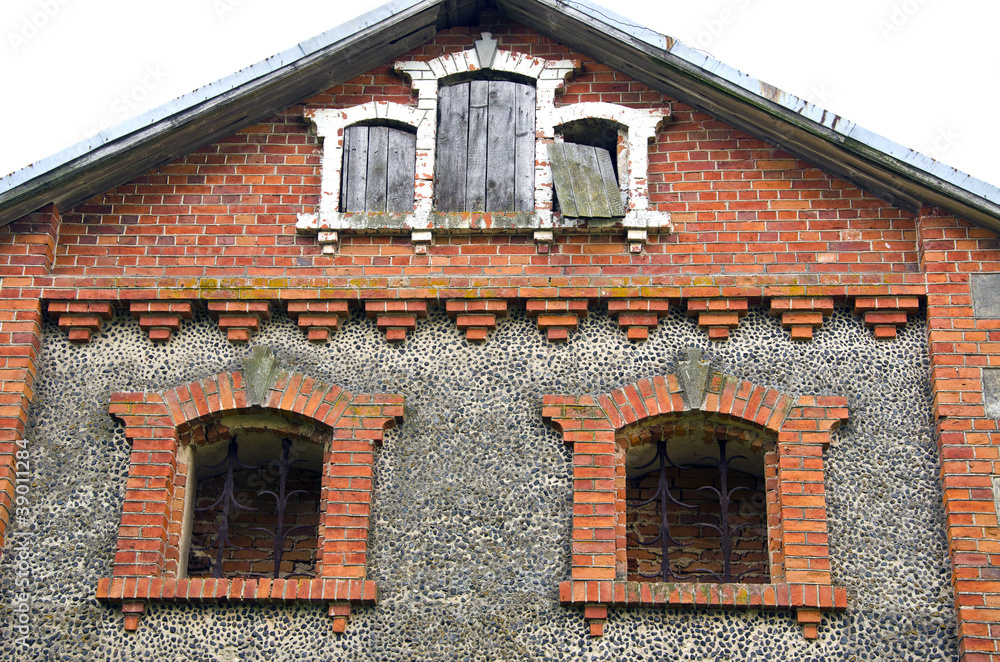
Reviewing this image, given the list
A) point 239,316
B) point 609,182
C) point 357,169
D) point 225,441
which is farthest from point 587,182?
point 225,441

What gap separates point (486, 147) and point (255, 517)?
3.30 m

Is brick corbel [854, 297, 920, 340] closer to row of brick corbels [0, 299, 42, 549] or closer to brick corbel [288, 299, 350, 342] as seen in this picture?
brick corbel [288, 299, 350, 342]

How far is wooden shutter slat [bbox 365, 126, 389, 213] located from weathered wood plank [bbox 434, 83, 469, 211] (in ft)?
1.31

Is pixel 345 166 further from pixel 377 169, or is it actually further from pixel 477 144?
pixel 477 144

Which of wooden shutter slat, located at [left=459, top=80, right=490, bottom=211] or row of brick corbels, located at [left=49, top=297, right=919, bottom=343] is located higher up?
wooden shutter slat, located at [left=459, top=80, right=490, bottom=211]

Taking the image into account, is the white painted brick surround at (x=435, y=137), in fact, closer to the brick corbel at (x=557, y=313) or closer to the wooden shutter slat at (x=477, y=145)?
the wooden shutter slat at (x=477, y=145)

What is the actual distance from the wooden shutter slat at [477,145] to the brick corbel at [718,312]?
1.78 metres

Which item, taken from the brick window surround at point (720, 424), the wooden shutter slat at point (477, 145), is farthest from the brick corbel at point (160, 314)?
the brick window surround at point (720, 424)

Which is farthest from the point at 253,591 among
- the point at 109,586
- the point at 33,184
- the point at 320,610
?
the point at 33,184

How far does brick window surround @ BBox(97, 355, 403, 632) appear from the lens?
26.6 feet

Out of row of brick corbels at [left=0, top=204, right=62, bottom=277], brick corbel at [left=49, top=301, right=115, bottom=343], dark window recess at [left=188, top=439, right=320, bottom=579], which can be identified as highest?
row of brick corbels at [left=0, top=204, right=62, bottom=277]

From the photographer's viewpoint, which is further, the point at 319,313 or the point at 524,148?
the point at 524,148

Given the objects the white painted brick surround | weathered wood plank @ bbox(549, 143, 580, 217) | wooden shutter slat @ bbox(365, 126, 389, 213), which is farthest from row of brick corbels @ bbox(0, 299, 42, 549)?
weathered wood plank @ bbox(549, 143, 580, 217)

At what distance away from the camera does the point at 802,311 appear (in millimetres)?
→ 8875
